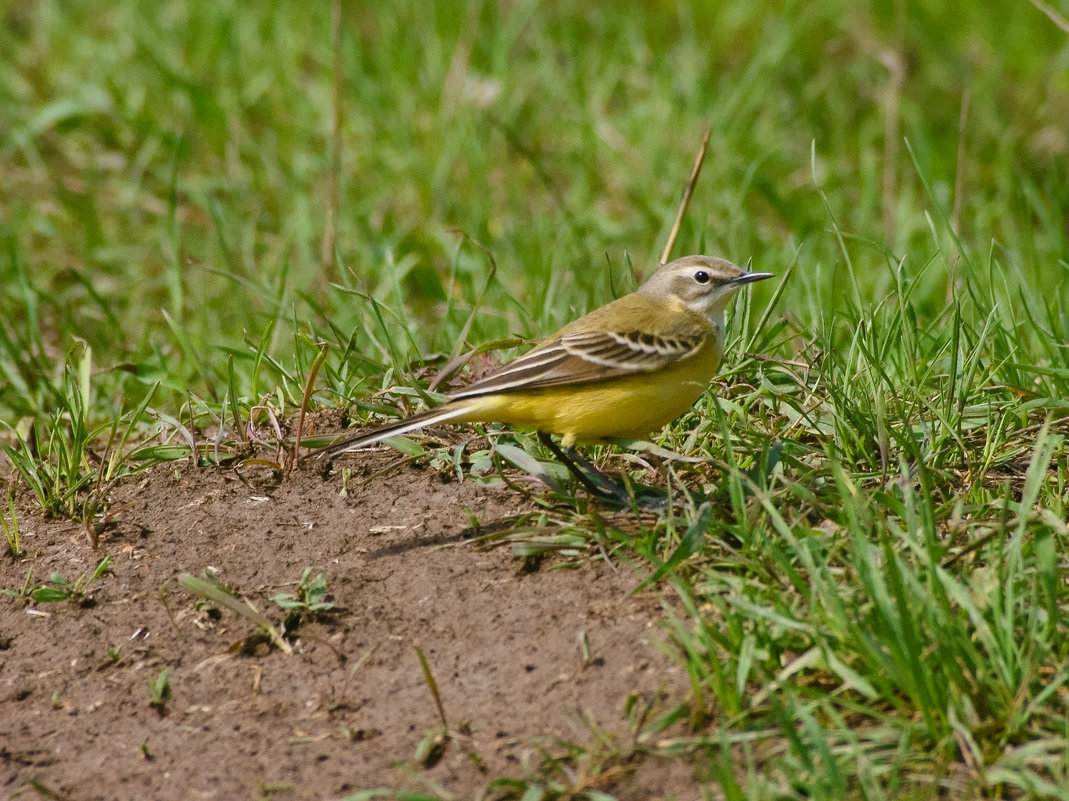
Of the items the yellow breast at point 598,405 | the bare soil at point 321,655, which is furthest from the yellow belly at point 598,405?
the bare soil at point 321,655

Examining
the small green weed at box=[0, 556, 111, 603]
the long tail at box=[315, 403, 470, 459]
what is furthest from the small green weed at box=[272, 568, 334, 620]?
the small green weed at box=[0, 556, 111, 603]

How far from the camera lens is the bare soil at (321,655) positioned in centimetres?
358

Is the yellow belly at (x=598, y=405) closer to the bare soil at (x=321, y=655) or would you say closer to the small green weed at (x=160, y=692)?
the bare soil at (x=321, y=655)

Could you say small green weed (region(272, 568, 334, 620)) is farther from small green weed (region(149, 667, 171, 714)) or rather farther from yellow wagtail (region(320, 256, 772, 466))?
yellow wagtail (region(320, 256, 772, 466))

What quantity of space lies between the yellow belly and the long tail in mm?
51

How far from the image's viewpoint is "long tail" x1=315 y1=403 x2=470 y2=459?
4.58 metres

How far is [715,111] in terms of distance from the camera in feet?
28.3

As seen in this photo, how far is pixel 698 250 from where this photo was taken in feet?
21.6

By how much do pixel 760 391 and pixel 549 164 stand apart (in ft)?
13.1

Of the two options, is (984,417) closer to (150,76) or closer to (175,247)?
(175,247)

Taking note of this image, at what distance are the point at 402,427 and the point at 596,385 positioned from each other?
773 mm

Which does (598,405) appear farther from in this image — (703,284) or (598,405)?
(703,284)

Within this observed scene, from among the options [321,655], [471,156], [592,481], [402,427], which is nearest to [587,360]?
[592,481]

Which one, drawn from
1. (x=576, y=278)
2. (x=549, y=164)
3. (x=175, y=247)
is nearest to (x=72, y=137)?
(x=175, y=247)
